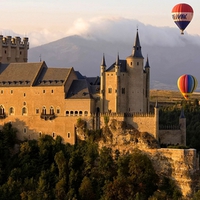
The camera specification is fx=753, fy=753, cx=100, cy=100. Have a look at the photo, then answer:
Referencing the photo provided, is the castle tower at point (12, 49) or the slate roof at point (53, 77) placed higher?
the castle tower at point (12, 49)

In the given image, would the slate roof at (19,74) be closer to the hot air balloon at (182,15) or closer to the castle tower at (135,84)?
the castle tower at (135,84)

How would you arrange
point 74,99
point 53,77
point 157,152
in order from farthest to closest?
point 53,77 < point 74,99 < point 157,152

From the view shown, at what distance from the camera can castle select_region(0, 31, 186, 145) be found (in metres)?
Result: 80.2

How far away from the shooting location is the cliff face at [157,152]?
76.1m

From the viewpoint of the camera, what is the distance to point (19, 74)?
8612 cm

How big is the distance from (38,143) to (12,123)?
14.6ft

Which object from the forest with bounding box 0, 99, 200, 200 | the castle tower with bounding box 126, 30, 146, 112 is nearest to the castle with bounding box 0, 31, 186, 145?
the castle tower with bounding box 126, 30, 146, 112

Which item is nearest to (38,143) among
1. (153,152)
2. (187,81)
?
(153,152)

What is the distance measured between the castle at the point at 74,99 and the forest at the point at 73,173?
1.68m

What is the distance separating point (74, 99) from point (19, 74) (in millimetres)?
8367

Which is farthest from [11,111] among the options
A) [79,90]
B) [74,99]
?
[79,90]

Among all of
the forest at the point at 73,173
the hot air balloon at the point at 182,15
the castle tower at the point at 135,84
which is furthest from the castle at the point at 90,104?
the hot air balloon at the point at 182,15

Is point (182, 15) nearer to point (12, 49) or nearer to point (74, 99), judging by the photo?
point (74, 99)

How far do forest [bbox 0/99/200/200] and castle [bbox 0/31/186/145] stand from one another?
1684 mm
